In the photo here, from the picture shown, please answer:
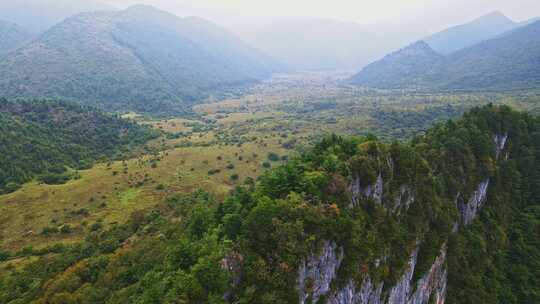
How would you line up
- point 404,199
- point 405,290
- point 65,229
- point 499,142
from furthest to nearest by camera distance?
point 499,142, point 65,229, point 404,199, point 405,290

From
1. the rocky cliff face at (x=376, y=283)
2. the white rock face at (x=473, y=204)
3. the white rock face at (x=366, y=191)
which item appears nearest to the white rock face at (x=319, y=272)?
the rocky cliff face at (x=376, y=283)

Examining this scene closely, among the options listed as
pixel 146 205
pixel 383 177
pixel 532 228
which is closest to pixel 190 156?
pixel 146 205

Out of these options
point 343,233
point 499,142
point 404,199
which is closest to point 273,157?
point 499,142

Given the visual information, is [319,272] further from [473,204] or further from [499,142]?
[499,142]

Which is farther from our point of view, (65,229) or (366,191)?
(65,229)

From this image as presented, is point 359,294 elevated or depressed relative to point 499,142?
depressed
